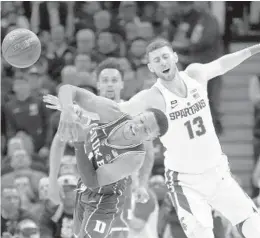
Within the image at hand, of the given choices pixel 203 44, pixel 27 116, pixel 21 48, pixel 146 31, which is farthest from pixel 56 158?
pixel 146 31

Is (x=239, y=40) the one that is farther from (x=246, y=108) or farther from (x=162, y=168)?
(x=162, y=168)

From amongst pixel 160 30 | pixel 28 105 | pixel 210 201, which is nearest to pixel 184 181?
pixel 210 201

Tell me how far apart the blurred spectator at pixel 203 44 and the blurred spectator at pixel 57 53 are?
1.64m

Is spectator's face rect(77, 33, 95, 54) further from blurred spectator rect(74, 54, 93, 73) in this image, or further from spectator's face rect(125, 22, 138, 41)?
spectator's face rect(125, 22, 138, 41)

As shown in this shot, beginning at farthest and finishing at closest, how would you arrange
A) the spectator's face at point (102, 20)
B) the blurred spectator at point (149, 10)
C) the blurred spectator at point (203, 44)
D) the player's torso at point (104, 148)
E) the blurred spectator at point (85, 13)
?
the blurred spectator at point (149, 10), the blurred spectator at point (85, 13), the spectator's face at point (102, 20), the blurred spectator at point (203, 44), the player's torso at point (104, 148)

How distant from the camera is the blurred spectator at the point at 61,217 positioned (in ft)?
29.5

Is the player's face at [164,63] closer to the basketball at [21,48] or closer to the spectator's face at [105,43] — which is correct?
the basketball at [21,48]

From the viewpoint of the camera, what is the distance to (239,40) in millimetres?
13891

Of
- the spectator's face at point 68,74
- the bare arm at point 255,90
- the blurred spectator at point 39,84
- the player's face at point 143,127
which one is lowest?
the bare arm at point 255,90

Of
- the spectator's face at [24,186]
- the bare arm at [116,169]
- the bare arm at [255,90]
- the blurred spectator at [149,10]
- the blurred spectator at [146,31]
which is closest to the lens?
the bare arm at [116,169]

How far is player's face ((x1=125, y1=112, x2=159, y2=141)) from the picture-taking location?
6.30 m

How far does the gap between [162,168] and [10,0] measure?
14.5ft

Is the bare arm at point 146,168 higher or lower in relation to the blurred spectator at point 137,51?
lower

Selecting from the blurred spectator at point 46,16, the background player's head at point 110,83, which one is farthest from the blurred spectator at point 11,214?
the blurred spectator at point 46,16
